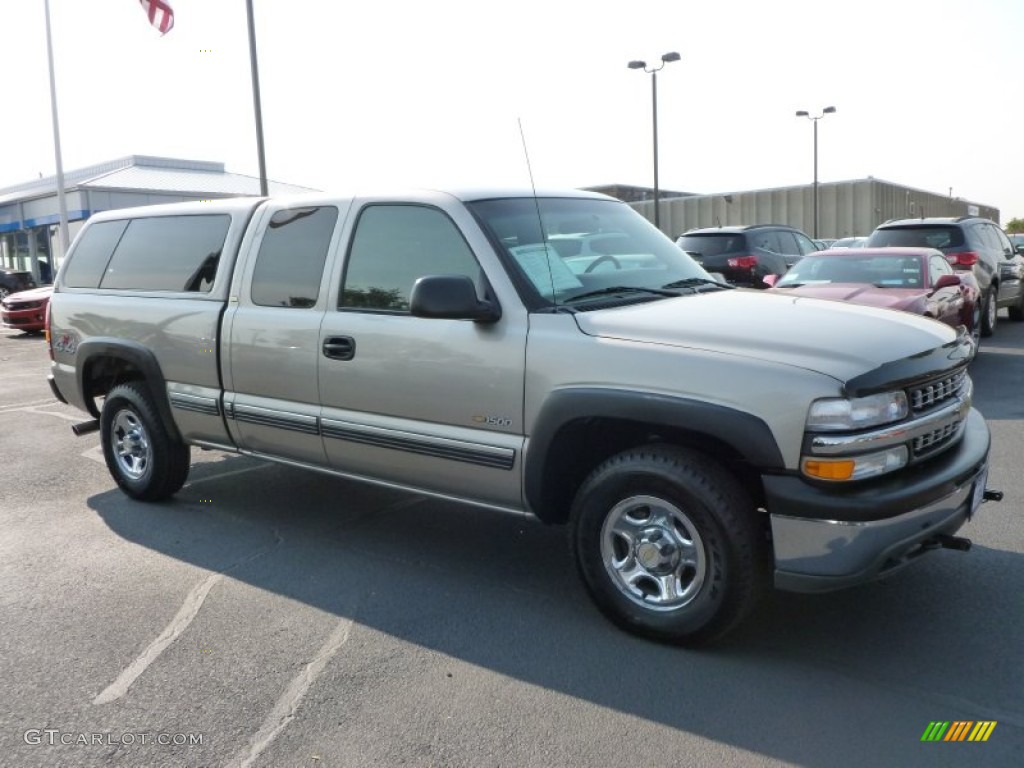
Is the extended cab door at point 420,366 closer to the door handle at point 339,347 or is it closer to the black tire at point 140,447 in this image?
the door handle at point 339,347

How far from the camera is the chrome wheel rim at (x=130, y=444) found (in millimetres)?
5980

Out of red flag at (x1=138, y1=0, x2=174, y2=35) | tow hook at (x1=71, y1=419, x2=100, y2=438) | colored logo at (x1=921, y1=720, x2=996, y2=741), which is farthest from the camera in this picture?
red flag at (x1=138, y1=0, x2=174, y2=35)

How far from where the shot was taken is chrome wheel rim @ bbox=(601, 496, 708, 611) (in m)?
3.63

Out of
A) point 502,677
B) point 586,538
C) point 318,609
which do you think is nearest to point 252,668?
point 318,609

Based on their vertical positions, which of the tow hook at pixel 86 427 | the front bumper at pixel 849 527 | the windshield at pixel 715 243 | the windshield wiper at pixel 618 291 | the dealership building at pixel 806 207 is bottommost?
the tow hook at pixel 86 427

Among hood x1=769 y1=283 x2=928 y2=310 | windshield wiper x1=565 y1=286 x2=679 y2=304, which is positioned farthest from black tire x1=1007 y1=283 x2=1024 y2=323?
windshield wiper x1=565 y1=286 x2=679 y2=304

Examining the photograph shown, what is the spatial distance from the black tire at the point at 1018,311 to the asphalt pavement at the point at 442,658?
12.5 metres

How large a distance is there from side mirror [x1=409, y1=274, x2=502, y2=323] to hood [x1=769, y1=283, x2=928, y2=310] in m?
5.60

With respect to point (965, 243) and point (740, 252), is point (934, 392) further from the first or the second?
point (740, 252)

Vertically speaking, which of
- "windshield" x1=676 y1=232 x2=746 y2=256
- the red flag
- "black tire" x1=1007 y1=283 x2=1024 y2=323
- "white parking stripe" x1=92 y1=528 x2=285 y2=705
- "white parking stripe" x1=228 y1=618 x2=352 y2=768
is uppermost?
the red flag

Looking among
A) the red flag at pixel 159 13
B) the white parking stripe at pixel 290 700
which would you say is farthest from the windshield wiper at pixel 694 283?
the red flag at pixel 159 13

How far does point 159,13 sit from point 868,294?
14.9 meters

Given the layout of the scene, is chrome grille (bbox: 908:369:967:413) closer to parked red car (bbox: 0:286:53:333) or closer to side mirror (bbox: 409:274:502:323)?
side mirror (bbox: 409:274:502:323)

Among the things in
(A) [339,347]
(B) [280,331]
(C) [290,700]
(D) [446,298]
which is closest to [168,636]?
(C) [290,700]
